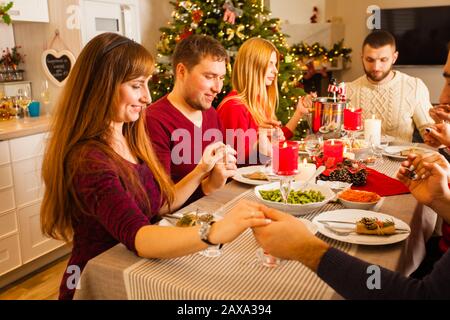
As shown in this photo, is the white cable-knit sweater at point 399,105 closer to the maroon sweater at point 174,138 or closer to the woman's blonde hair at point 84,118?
the maroon sweater at point 174,138

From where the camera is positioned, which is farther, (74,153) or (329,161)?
(329,161)

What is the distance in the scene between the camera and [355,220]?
1.33 m

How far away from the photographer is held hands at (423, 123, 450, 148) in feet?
6.75

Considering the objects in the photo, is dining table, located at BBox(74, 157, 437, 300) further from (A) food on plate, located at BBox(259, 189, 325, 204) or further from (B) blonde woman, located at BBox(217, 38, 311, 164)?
(B) blonde woman, located at BBox(217, 38, 311, 164)

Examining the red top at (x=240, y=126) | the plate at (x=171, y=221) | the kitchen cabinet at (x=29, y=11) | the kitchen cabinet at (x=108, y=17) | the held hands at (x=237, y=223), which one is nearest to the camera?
the held hands at (x=237, y=223)

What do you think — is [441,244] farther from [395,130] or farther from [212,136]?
[395,130]

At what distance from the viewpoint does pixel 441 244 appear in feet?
5.56

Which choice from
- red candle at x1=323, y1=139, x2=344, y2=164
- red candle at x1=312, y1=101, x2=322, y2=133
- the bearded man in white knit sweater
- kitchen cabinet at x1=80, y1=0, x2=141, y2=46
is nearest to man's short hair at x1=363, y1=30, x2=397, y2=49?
the bearded man in white knit sweater

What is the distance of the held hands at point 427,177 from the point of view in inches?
54.6

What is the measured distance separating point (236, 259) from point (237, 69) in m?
1.71

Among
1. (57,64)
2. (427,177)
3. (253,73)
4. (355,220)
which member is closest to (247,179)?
(355,220)

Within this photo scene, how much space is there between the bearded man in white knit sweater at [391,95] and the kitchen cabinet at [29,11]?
2.31 metres

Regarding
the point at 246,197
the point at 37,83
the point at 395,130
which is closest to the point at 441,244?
the point at 246,197

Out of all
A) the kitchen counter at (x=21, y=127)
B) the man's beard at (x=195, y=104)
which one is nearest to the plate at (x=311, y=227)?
the man's beard at (x=195, y=104)
